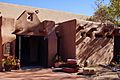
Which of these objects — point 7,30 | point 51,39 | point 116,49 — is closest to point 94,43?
point 116,49

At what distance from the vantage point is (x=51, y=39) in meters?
23.1

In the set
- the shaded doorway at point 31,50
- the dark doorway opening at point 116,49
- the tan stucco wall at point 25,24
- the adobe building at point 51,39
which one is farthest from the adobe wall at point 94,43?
the tan stucco wall at point 25,24

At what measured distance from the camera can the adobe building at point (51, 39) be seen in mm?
21172

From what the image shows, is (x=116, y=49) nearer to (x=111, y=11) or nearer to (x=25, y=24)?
(x=111, y=11)

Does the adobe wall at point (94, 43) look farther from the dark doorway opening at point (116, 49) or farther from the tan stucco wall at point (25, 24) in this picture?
the tan stucco wall at point (25, 24)

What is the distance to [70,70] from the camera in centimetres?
2009

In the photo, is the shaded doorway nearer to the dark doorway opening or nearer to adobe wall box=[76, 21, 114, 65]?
adobe wall box=[76, 21, 114, 65]

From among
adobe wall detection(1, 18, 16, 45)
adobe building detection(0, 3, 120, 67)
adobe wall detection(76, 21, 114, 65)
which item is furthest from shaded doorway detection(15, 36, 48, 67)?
adobe wall detection(76, 21, 114, 65)

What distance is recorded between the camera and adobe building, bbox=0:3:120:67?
69.5 feet

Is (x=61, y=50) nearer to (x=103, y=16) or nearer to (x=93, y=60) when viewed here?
(x=93, y=60)

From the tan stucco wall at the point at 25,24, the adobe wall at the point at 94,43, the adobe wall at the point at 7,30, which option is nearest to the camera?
the adobe wall at the point at 7,30

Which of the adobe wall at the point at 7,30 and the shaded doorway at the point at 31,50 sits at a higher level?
the adobe wall at the point at 7,30

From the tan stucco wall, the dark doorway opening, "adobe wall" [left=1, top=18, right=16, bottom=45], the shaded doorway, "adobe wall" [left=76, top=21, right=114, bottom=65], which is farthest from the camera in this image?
the dark doorway opening

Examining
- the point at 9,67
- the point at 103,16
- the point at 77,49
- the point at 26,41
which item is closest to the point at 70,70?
the point at 77,49
